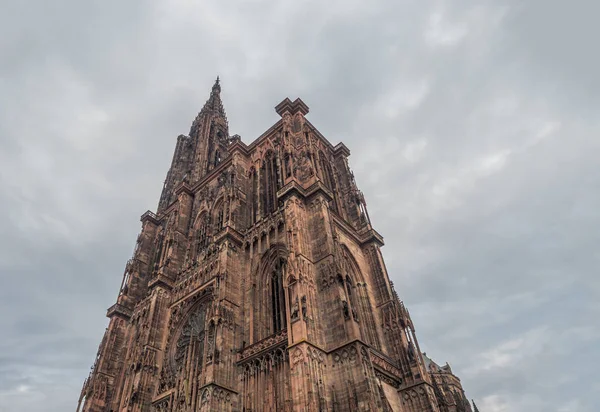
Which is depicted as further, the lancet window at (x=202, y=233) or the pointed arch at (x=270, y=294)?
the lancet window at (x=202, y=233)

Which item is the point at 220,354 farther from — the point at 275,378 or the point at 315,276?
the point at 315,276

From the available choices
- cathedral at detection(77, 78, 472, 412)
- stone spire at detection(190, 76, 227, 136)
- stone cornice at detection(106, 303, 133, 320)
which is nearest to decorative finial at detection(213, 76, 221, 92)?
stone spire at detection(190, 76, 227, 136)

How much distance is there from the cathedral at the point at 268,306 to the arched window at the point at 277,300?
7 cm

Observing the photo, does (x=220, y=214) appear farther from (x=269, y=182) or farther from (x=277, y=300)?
(x=277, y=300)

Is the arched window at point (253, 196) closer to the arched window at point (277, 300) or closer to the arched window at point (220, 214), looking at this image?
the arched window at point (220, 214)

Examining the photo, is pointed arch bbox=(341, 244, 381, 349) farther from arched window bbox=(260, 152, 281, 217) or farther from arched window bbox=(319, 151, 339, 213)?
arched window bbox=(260, 152, 281, 217)

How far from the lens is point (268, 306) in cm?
2077

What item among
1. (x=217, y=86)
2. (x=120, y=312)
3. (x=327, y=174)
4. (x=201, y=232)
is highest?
(x=217, y=86)

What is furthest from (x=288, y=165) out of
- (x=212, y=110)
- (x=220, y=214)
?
(x=212, y=110)

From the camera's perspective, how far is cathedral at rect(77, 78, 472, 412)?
16375 mm

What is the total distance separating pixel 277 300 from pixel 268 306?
585mm

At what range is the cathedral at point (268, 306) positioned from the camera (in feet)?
53.7

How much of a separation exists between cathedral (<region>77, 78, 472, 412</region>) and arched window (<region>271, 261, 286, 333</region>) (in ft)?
0.22

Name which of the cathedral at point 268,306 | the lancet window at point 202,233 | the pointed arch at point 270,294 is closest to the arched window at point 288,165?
the cathedral at point 268,306
